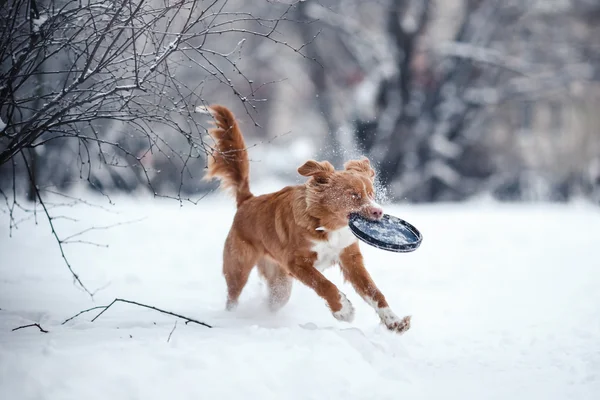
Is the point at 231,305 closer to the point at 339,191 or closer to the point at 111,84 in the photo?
the point at 339,191

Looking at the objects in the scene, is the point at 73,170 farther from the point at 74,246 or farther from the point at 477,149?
the point at 477,149

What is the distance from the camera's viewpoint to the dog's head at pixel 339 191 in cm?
459

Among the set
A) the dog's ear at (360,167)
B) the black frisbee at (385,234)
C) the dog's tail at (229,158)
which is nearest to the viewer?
the black frisbee at (385,234)

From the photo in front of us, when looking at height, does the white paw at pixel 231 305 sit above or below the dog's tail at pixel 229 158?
below

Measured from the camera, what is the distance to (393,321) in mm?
4473

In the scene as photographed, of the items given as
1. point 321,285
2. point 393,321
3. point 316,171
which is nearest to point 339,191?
point 316,171

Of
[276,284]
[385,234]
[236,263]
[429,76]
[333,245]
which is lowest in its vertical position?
[276,284]

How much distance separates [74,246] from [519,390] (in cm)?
654

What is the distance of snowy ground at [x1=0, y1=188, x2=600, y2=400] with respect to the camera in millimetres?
3225

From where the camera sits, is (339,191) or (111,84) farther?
(339,191)

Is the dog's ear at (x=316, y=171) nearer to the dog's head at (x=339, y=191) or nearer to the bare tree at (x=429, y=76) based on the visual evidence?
the dog's head at (x=339, y=191)

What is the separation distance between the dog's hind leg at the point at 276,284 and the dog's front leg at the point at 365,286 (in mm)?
839

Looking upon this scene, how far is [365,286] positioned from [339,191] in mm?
772

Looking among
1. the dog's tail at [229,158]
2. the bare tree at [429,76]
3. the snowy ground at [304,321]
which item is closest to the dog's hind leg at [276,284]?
the snowy ground at [304,321]
